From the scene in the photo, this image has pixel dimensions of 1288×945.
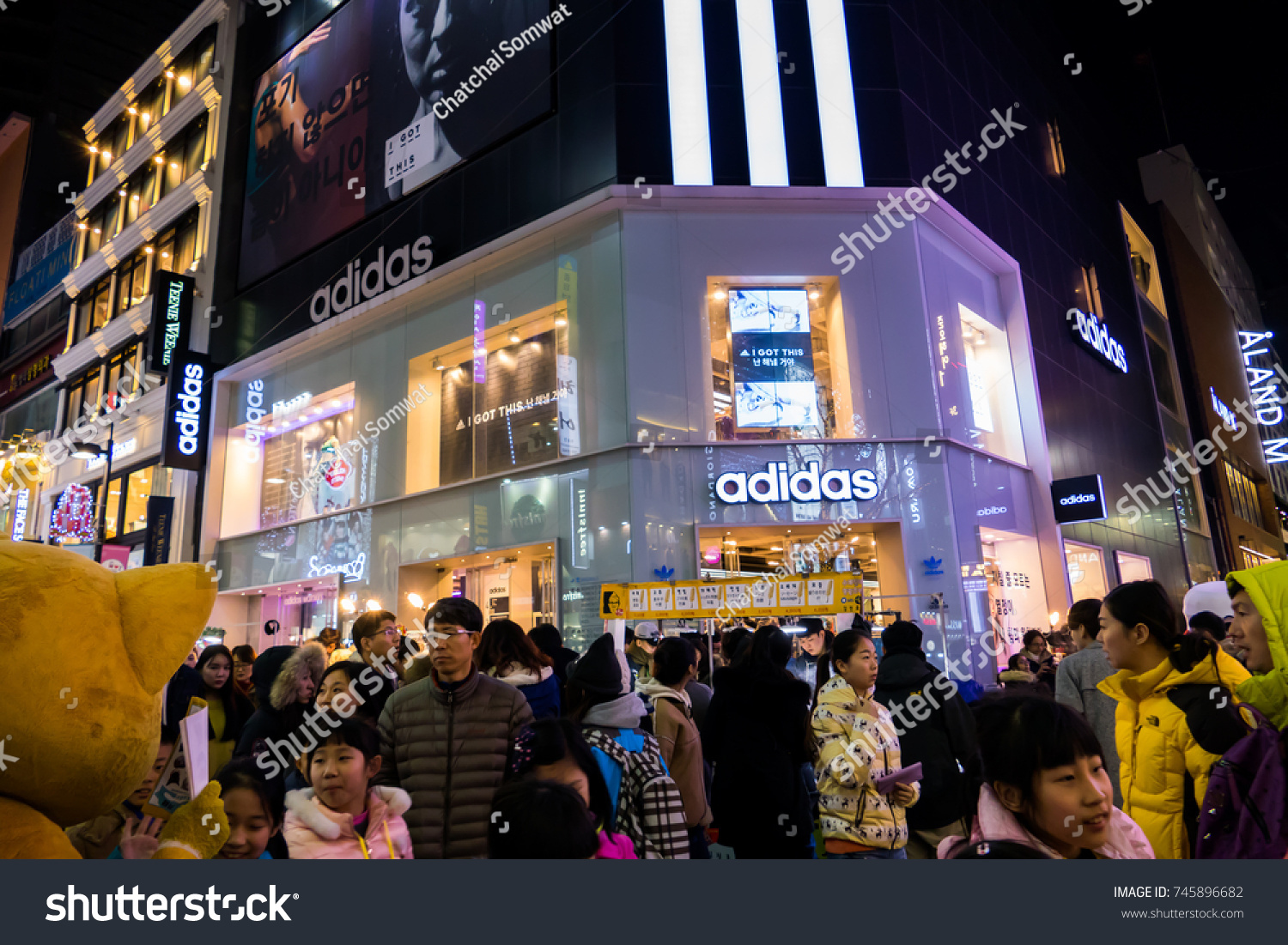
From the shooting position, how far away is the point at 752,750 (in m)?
4.16

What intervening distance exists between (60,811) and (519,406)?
1294 centimetres

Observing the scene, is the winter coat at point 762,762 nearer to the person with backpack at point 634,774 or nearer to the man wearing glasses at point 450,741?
the person with backpack at point 634,774

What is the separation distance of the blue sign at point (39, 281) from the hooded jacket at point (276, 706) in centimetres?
3174

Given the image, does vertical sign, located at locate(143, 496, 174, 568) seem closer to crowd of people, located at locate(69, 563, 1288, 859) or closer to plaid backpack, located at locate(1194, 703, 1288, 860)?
crowd of people, located at locate(69, 563, 1288, 859)

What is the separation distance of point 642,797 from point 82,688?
210 cm

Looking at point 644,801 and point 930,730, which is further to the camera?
point 930,730

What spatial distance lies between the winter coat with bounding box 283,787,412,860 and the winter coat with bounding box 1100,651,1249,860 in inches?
97.3

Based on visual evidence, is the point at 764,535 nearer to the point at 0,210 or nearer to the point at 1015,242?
the point at 1015,242

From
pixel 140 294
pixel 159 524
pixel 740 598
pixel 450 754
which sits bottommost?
pixel 450 754

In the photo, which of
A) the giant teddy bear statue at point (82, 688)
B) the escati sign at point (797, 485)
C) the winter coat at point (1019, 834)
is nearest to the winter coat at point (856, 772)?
the winter coat at point (1019, 834)

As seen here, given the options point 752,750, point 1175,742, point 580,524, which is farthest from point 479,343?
point 1175,742

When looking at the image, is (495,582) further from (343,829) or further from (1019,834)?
(1019,834)

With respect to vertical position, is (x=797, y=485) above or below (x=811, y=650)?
above

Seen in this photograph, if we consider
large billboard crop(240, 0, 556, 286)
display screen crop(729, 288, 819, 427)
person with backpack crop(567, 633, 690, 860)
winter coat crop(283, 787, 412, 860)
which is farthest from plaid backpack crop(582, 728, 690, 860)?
large billboard crop(240, 0, 556, 286)
